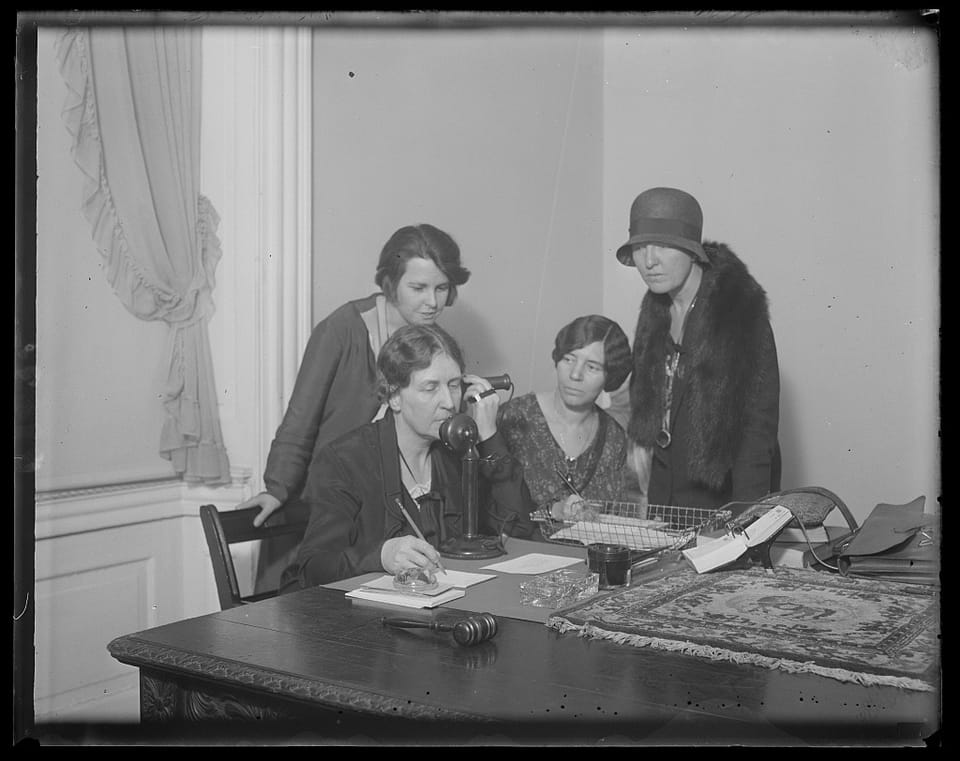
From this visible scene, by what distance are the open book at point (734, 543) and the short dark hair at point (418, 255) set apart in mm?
1347

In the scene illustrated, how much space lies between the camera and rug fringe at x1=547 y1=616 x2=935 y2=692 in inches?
70.9

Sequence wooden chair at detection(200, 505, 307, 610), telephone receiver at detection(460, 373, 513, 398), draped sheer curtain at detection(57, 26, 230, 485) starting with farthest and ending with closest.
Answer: telephone receiver at detection(460, 373, 513, 398)
draped sheer curtain at detection(57, 26, 230, 485)
wooden chair at detection(200, 505, 307, 610)

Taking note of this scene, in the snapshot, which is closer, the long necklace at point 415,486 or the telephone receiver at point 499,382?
the long necklace at point 415,486

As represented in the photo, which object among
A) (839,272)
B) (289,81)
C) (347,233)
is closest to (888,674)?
(839,272)

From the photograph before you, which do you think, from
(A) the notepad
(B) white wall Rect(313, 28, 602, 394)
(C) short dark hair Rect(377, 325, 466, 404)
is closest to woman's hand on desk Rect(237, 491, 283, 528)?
(C) short dark hair Rect(377, 325, 466, 404)

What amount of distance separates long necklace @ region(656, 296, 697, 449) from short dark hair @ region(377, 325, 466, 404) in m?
0.81

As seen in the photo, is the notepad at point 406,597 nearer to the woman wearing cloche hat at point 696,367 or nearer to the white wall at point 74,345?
the white wall at point 74,345

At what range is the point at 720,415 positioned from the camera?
11.6 ft

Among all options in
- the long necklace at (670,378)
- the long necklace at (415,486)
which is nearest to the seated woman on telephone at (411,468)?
the long necklace at (415,486)

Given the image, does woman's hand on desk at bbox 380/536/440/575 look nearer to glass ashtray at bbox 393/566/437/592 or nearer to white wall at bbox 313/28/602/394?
glass ashtray at bbox 393/566/437/592

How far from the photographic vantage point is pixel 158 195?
323 centimetres

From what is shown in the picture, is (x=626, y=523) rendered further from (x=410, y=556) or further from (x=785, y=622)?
(x=785, y=622)

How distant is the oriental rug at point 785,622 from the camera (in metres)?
1.88

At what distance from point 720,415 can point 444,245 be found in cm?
113
